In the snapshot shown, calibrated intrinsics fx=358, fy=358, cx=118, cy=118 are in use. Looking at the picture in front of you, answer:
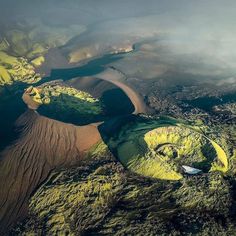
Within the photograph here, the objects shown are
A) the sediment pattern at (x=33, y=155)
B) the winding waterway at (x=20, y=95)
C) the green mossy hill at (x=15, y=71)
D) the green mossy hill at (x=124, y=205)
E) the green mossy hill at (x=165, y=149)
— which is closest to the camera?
the green mossy hill at (x=124, y=205)

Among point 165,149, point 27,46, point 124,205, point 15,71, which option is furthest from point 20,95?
point 27,46

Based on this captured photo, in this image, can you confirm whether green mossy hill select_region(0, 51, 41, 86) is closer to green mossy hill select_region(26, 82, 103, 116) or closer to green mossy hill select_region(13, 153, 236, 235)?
green mossy hill select_region(26, 82, 103, 116)

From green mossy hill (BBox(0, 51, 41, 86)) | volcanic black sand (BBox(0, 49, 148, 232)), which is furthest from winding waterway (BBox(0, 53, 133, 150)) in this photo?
green mossy hill (BBox(0, 51, 41, 86))

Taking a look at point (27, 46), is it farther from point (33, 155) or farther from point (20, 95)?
point (33, 155)

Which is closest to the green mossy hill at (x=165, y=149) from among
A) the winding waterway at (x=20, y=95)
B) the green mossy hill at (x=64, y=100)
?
the winding waterway at (x=20, y=95)

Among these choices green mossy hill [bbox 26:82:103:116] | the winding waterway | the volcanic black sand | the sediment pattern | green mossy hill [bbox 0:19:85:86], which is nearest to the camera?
the sediment pattern

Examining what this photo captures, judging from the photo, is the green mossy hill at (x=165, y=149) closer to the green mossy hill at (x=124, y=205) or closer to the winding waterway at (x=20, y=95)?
the green mossy hill at (x=124, y=205)
